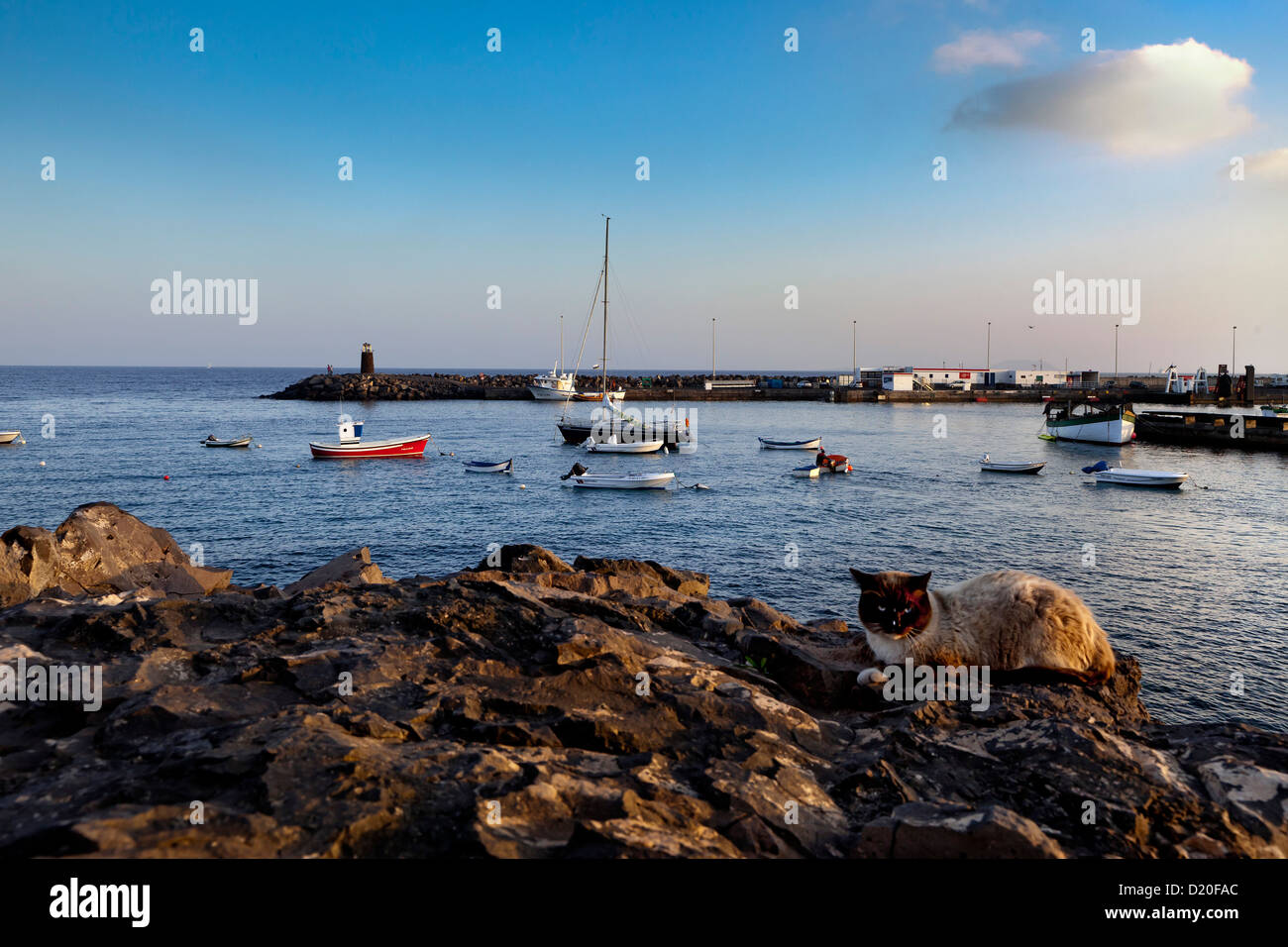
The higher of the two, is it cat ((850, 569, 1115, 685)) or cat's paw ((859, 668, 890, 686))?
cat ((850, 569, 1115, 685))

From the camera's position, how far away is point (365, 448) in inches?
2388

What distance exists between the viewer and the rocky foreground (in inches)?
175

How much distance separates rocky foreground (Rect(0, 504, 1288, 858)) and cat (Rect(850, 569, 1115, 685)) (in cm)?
37

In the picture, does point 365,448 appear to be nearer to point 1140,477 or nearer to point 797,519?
point 797,519

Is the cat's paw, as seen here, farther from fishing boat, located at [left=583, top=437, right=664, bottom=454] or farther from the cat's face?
fishing boat, located at [left=583, top=437, right=664, bottom=454]

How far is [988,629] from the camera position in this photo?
25.5 ft

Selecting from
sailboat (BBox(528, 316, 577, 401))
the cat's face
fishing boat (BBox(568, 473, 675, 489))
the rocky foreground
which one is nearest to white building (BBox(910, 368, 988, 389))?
sailboat (BBox(528, 316, 577, 401))

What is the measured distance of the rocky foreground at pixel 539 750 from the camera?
4457 mm

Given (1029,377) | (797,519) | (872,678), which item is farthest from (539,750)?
(1029,377)

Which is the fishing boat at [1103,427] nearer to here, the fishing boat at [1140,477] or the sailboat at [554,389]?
the fishing boat at [1140,477]

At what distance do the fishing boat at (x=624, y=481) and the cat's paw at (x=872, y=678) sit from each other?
1536 inches

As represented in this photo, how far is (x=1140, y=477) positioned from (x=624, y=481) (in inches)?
1391
